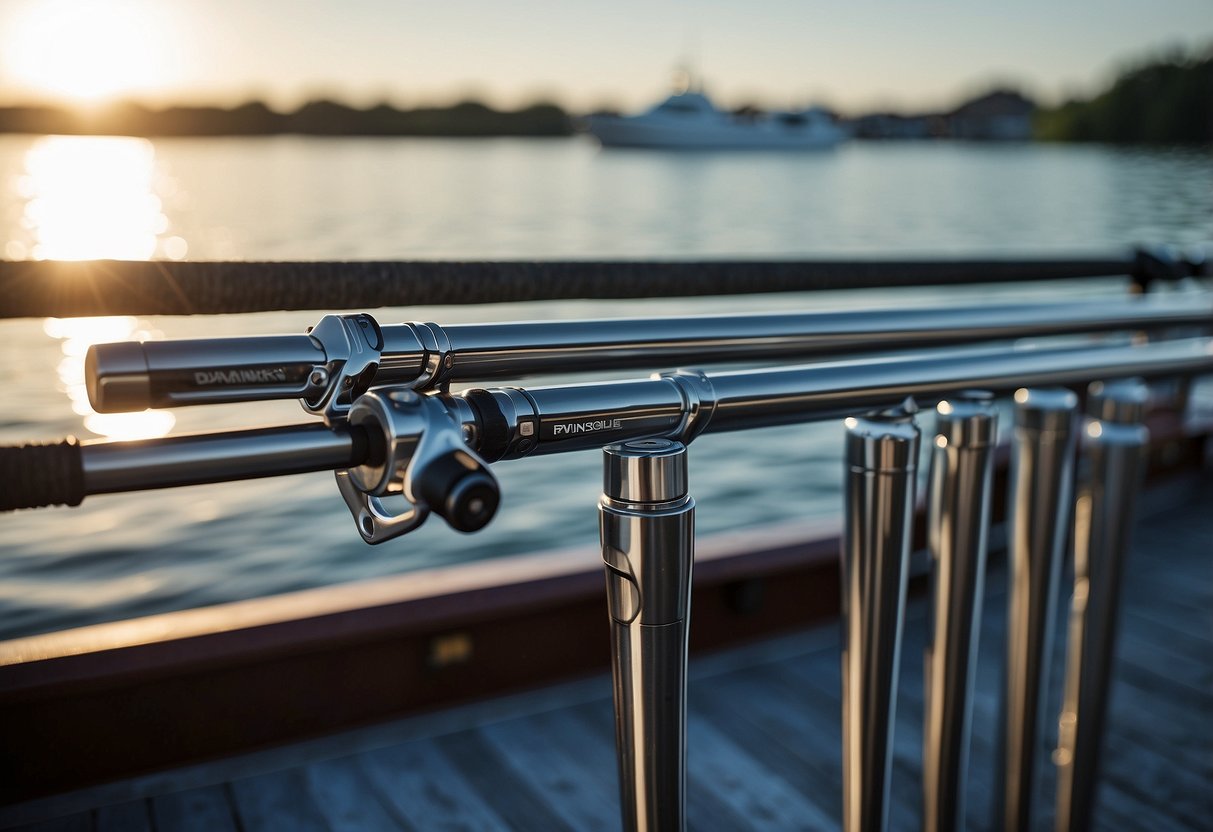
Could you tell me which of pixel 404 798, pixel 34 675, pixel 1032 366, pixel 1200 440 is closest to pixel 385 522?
pixel 1032 366

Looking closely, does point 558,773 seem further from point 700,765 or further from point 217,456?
point 217,456

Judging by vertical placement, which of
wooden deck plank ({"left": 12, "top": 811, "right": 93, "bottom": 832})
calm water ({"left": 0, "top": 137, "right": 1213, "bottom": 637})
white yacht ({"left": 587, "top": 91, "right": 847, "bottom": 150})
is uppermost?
white yacht ({"left": 587, "top": 91, "right": 847, "bottom": 150})

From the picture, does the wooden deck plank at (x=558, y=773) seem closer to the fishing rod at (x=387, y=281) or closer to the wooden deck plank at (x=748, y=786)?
the wooden deck plank at (x=748, y=786)

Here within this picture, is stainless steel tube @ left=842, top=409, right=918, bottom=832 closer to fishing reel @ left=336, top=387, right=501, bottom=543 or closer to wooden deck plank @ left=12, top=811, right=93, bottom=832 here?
fishing reel @ left=336, top=387, right=501, bottom=543

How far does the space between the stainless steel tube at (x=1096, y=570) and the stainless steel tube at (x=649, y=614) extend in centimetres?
54

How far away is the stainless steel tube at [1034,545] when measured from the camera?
32.0 inches

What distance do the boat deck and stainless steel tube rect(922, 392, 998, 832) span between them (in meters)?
0.84

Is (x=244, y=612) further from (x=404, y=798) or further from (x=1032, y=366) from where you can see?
(x=1032, y=366)

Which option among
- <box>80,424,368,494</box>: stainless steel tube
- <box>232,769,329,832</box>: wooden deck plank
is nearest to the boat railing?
<box>80,424,368,494</box>: stainless steel tube

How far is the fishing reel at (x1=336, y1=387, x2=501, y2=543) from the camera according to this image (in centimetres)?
38

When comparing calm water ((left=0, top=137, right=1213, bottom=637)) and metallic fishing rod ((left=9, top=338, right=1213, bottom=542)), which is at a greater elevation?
metallic fishing rod ((left=9, top=338, right=1213, bottom=542))

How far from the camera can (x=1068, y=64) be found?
41.2 meters

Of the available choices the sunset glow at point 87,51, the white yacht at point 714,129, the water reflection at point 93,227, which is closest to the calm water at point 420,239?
the water reflection at point 93,227

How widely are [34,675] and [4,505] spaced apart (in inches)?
50.0
